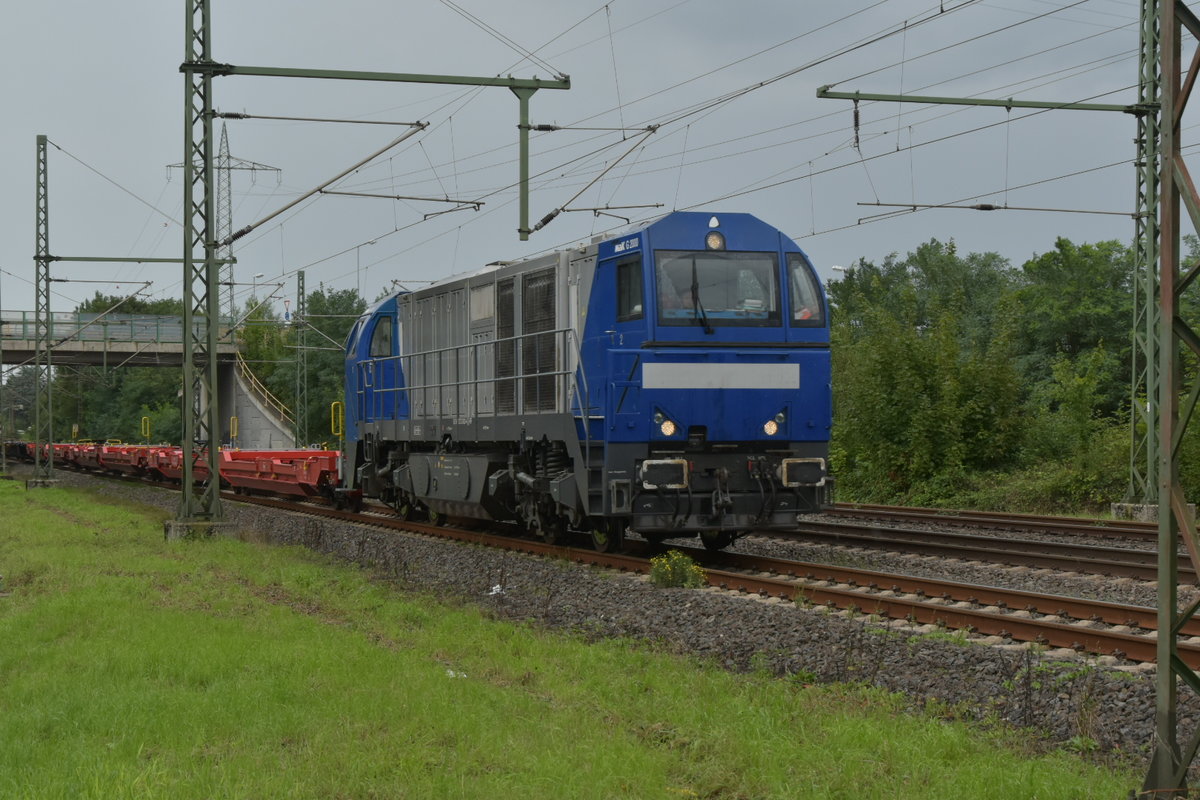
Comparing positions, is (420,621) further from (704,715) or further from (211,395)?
(211,395)

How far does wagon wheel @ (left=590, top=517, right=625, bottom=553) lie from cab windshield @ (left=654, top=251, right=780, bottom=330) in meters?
2.86

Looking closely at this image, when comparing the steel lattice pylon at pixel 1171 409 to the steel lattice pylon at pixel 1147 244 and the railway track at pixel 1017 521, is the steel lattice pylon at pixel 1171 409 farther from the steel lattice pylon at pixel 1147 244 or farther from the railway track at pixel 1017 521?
the steel lattice pylon at pixel 1147 244

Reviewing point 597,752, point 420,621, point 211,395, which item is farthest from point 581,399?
point 597,752

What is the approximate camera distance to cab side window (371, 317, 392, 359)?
21.2 meters

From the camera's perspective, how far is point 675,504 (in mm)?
13312

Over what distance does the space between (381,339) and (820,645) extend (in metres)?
13.8

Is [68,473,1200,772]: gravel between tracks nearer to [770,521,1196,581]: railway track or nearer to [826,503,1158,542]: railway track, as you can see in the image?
[770,521,1196,581]: railway track

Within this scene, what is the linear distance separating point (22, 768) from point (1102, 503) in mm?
20237

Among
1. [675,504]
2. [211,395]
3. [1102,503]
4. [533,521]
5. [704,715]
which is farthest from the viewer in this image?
[1102,503]

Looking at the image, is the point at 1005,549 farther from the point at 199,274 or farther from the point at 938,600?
the point at 199,274

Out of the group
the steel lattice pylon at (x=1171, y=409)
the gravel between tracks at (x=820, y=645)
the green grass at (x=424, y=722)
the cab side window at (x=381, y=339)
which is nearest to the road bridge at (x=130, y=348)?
the cab side window at (x=381, y=339)

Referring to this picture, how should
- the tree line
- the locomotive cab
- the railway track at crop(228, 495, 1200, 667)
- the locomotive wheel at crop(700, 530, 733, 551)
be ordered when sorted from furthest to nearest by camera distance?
the tree line, the locomotive wheel at crop(700, 530, 733, 551), the locomotive cab, the railway track at crop(228, 495, 1200, 667)

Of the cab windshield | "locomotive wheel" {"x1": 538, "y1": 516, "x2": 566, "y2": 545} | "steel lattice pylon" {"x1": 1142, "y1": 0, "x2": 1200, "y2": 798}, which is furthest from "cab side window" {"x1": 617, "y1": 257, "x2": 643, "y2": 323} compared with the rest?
"steel lattice pylon" {"x1": 1142, "y1": 0, "x2": 1200, "y2": 798}

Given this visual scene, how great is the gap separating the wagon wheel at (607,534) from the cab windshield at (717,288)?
2856 millimetres
